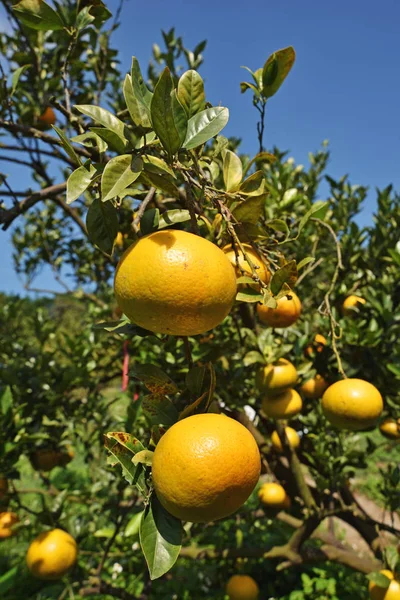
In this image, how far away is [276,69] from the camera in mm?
983

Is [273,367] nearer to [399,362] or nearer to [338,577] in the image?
[399,362]

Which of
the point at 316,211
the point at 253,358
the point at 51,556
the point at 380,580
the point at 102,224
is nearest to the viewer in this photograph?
the point at 102,224

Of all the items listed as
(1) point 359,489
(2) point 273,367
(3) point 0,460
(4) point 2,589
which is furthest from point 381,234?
(1) point 359,489

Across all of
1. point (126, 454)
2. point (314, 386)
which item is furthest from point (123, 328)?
point (314, 386)

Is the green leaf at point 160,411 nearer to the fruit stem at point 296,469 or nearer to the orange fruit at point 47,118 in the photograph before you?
the fruit stem at point 296,469

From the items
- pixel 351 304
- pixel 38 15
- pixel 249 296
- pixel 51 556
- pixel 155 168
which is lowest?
pixel 51 556

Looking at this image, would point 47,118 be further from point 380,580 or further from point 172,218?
point 380,580

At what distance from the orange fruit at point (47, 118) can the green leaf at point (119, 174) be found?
1.69 metres

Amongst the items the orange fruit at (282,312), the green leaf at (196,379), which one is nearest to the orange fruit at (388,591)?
the orange fruit at (282,312)

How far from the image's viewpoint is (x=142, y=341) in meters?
1.97

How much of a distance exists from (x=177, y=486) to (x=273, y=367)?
80 centimetres

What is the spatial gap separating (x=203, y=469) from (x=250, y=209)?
48 cm

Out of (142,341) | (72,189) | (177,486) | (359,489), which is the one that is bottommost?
(359,489)

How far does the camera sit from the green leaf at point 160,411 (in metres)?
0.74
